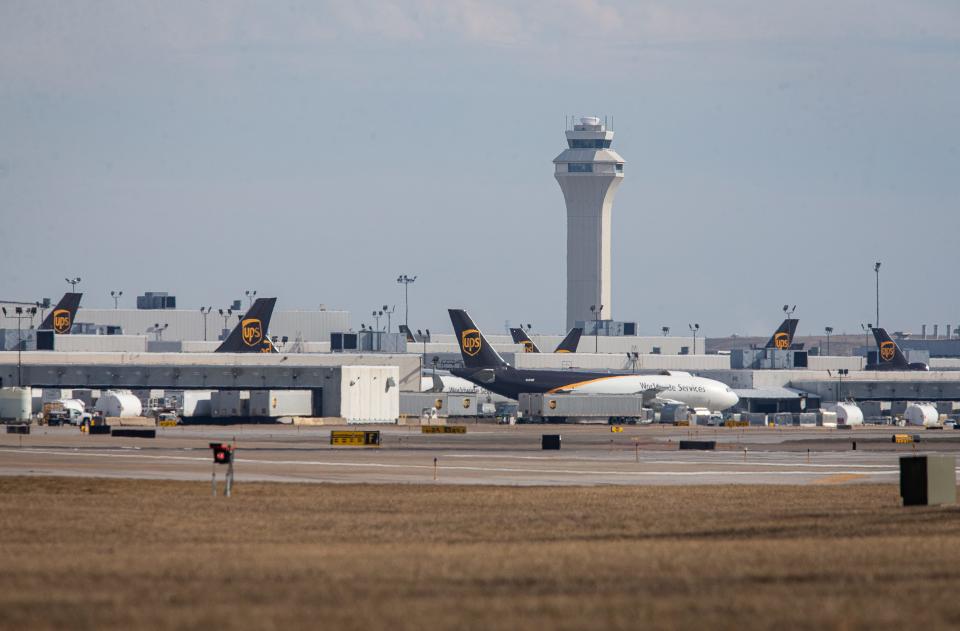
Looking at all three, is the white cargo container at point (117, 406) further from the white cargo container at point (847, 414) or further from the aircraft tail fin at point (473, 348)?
the white cargo container at point (847, 414)

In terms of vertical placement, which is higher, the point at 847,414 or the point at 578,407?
the point at 578,407

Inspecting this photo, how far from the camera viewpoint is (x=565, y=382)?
166875mm

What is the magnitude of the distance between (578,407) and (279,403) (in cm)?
3159

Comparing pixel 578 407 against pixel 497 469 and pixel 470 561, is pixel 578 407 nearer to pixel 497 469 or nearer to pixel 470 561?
pixel 497 469

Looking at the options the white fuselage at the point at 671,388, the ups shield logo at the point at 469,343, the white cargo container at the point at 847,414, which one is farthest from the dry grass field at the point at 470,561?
the ups shield logo at the point at 469,343

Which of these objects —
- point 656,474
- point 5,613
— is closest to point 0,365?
point 656,474

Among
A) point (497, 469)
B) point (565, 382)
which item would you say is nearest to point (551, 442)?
point (497, 469)

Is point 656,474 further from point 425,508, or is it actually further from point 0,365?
point 0,365

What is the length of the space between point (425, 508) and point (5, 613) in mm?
23457

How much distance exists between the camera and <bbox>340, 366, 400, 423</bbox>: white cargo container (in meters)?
147

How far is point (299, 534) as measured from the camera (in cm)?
3409

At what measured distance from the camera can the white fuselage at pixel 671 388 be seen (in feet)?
549

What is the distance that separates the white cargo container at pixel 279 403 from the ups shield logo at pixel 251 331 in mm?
26204

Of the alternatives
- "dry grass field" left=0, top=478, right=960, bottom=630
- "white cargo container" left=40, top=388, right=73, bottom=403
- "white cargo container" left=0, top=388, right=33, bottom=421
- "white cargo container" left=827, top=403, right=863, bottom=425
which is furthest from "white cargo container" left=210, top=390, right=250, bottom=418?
"dry grass field" left=0, top=478, right=960, bottom=630
